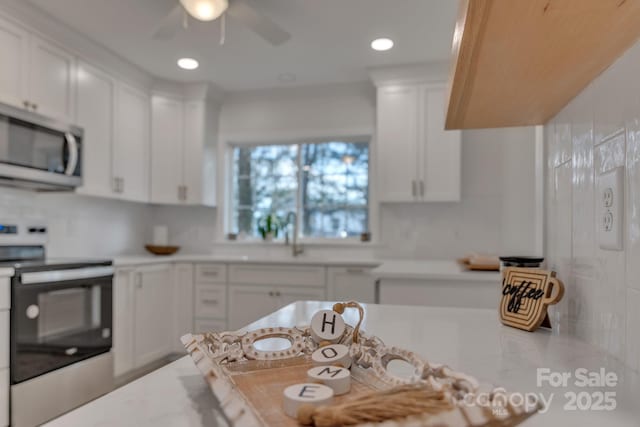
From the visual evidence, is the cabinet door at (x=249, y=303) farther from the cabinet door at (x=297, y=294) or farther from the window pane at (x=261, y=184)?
the window pane at (x=261, y=184)

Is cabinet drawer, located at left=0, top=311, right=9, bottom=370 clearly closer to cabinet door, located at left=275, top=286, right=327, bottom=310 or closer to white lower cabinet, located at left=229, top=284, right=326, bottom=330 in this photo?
white lower cabinet, located at left=229, top=284, right=326, bottom=330

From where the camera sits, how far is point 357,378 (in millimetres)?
585

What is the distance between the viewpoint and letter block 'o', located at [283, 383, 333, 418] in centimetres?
46

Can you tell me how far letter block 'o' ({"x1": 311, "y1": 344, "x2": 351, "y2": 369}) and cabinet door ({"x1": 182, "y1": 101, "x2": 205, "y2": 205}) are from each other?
3494mm

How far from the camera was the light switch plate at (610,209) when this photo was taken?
74 centimetres

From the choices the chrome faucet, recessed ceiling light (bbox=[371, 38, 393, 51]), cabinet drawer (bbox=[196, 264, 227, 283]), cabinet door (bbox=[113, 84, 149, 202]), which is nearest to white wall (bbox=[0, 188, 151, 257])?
cabinet door (bbox=[113, 84, 149, 202])

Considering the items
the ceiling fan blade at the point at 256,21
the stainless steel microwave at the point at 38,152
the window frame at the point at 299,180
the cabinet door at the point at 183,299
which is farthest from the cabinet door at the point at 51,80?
the window frame at the point at 299,180

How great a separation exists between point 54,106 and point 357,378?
9.77ft

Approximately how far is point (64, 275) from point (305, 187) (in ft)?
7.39

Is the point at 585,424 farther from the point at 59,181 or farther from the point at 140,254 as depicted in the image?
the point at 140,254

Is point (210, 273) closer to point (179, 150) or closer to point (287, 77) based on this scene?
point (179, 150)

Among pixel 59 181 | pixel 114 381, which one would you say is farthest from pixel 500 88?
pixel 114 381

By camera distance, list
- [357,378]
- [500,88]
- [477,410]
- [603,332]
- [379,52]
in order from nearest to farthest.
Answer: [477,410], [357,378], [603,332], [500,88], [379,52]

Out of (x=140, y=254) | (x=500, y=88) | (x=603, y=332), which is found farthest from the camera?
(x=140, y=254)
